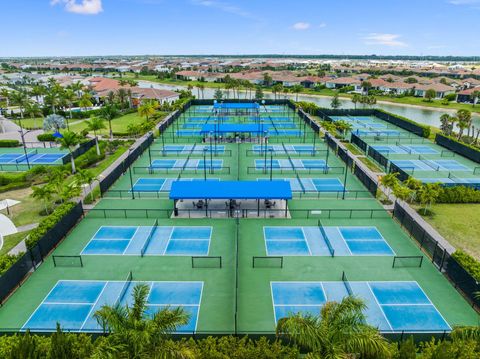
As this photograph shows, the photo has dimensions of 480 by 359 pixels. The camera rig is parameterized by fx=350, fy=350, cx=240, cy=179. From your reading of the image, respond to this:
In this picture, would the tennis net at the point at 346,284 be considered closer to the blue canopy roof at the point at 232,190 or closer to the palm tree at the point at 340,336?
the palm tree at the point at 340,336

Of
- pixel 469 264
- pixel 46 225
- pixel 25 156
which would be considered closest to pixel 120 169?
pixel 46 225

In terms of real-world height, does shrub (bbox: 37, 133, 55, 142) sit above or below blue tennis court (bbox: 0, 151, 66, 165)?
above

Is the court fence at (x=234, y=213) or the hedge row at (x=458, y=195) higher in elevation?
the hedge row at (x=458, y=195)

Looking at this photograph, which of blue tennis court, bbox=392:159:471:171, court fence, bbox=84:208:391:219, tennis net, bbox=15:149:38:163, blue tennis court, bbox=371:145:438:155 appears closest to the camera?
court fence, bbox=84:208:391:219

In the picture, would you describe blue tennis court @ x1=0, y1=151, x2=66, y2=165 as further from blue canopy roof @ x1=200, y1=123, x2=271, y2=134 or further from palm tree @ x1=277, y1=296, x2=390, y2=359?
palm tree @ x1=277, y1=296, x2=390, y2=359

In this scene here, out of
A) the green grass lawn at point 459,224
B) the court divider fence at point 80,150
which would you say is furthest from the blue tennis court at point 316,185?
the court divider fence at point 80,150

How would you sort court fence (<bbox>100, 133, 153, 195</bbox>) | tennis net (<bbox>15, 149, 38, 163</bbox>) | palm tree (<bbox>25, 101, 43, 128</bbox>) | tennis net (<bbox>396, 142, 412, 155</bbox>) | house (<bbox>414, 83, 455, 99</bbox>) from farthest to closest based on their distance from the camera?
house (<bbox>414, 83, 455, 99</bbox>) → palm tree (<bbox>25, 101, 43, 128</bbox>) → tennis net (<bbox>396, 142, 412, 155</bbox>) → tennis net (<bbox>15, 149, 38, 163</bbox>) → court fence (<bbox>100, 133, 153, 195</bbox>)

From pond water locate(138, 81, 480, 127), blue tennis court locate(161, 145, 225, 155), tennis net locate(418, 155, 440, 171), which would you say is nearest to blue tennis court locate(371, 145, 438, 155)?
tennis net locate(418, 155, 440, 171)
